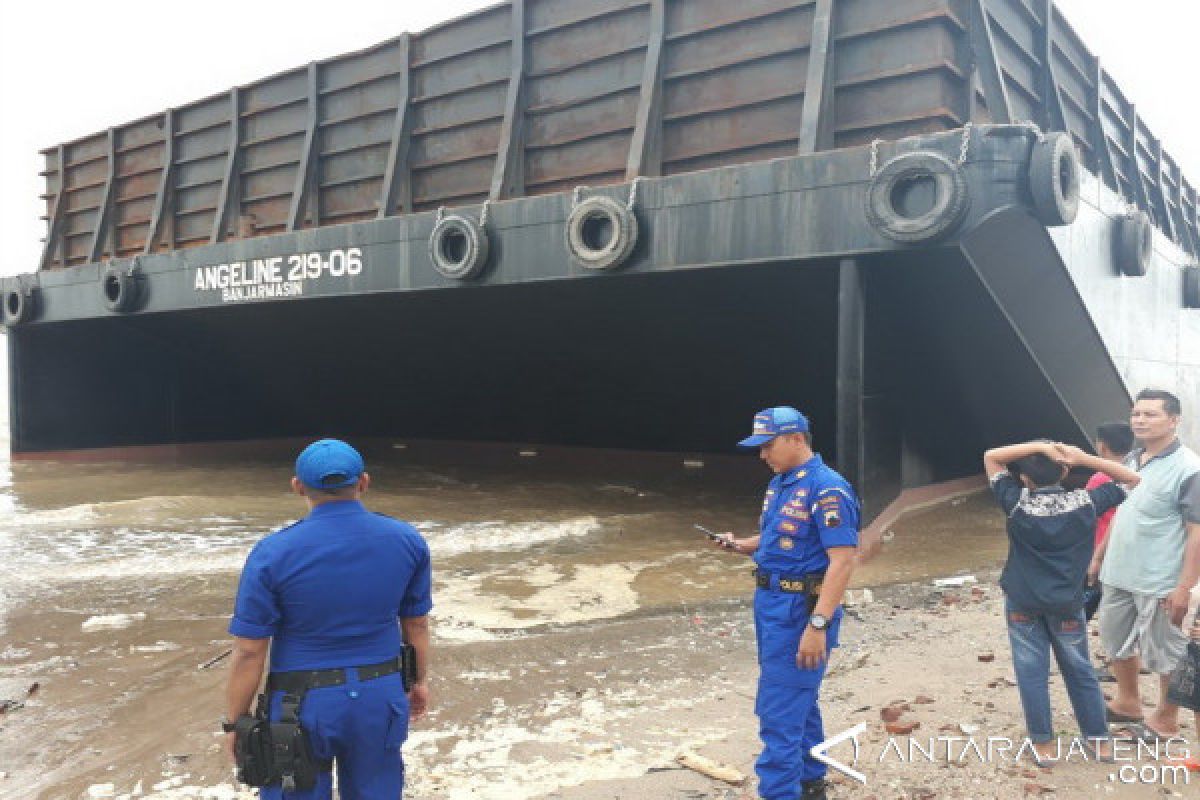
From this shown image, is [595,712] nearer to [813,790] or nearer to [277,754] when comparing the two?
[813,790]

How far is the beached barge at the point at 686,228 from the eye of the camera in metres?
6.78

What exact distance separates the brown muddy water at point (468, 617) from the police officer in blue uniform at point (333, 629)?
99cm

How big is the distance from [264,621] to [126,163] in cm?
1422

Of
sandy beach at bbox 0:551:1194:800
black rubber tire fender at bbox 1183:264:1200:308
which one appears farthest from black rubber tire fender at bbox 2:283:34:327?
black rubber tire fender at bbox 1183:264:1200:308

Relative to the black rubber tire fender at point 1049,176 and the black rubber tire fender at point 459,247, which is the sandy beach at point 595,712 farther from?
the black rubber tire fender at point 459,247

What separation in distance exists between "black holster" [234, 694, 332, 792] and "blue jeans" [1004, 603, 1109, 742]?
240cm

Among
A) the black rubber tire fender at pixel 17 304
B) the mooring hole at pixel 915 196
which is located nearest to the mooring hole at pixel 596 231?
the mooring hole at pixel 915 196

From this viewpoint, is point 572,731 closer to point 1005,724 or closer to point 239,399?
point 1005,724

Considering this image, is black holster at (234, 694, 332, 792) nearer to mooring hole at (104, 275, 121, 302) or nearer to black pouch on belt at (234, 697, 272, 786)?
black pouch on belt at (234, 697, 272, 786)

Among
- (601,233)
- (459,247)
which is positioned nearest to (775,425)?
(601,233)

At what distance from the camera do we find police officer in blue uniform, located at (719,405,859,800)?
2.74m

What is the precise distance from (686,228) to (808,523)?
4888 millimetres

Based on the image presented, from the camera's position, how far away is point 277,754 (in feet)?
6.89

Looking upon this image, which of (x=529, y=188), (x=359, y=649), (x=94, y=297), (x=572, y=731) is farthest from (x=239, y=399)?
(x=359, y=649)
